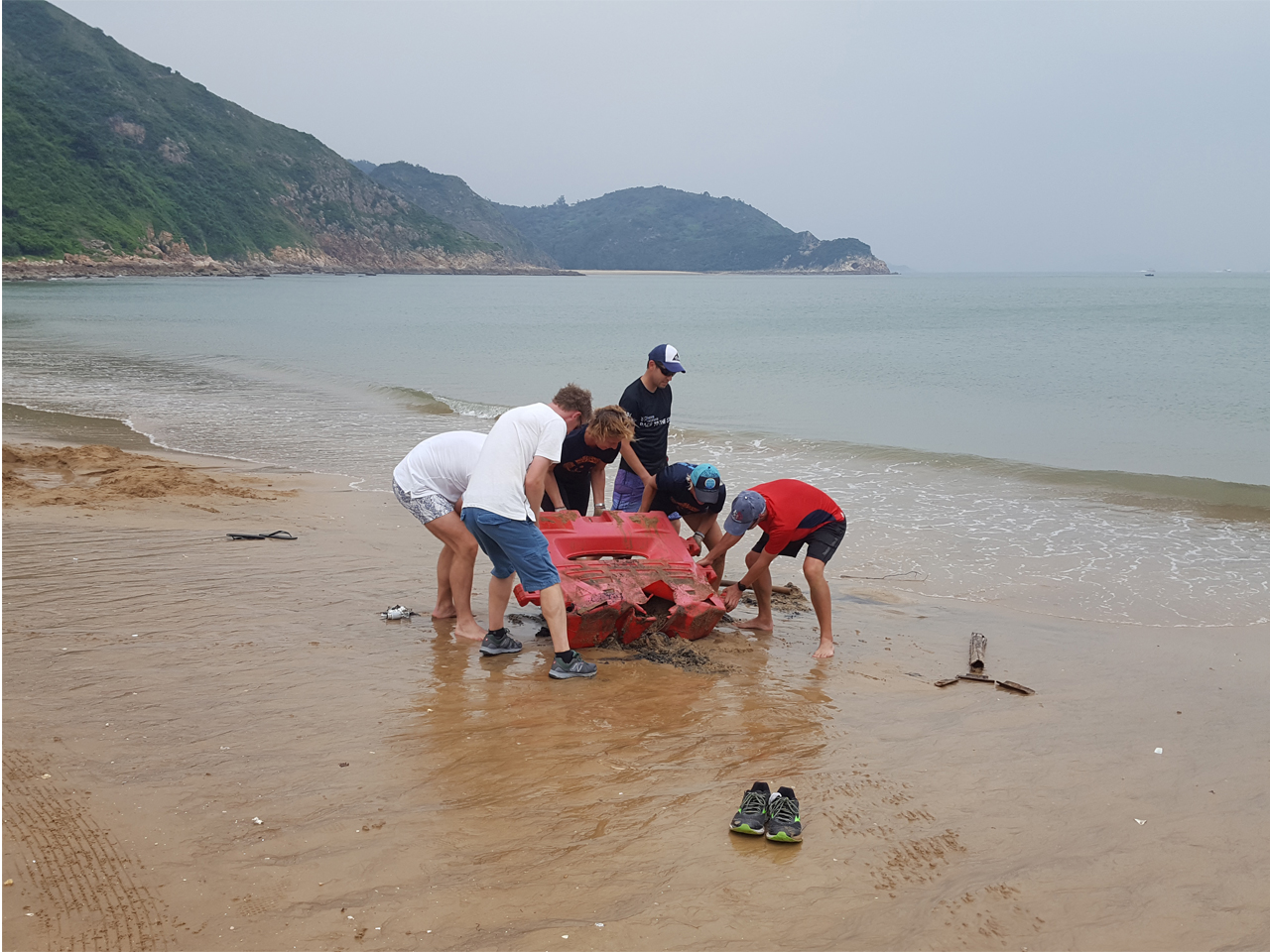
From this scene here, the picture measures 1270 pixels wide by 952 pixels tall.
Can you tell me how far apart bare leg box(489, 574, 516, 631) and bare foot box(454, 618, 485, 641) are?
0.76 ft

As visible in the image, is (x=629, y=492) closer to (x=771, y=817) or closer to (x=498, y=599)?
(x=498, y=599)

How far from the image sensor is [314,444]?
522 inches

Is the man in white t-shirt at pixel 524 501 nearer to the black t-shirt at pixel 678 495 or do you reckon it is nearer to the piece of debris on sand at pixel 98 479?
the black t-shirt at pixel 678 495

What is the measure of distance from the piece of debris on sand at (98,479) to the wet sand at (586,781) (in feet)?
7.64

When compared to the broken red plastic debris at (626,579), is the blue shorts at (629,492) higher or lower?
higher

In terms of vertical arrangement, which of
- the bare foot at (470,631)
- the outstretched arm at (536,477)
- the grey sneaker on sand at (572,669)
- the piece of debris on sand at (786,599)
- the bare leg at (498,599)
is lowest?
the piece of debris on sand at (786,599)

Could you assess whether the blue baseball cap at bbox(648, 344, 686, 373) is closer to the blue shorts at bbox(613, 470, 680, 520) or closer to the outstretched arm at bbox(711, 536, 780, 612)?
the blue shorts at bbox(613, 470, 680, 520)

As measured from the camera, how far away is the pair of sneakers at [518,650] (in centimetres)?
498

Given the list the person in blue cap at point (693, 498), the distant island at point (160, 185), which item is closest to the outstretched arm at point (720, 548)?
the person in blue cap at point (693, 498)

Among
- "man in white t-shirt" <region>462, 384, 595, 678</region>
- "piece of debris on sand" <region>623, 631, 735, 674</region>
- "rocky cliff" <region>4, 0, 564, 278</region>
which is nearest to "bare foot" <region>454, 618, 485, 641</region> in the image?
"man in white t-shirt" <region>462, 384, 595, 678</region>

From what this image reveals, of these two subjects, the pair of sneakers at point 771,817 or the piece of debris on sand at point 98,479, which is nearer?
the pair of sneakers at point 771,817

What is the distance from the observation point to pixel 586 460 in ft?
21.1

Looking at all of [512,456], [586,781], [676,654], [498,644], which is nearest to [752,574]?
[676,654]

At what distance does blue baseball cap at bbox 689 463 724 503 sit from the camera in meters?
→ 5.90
